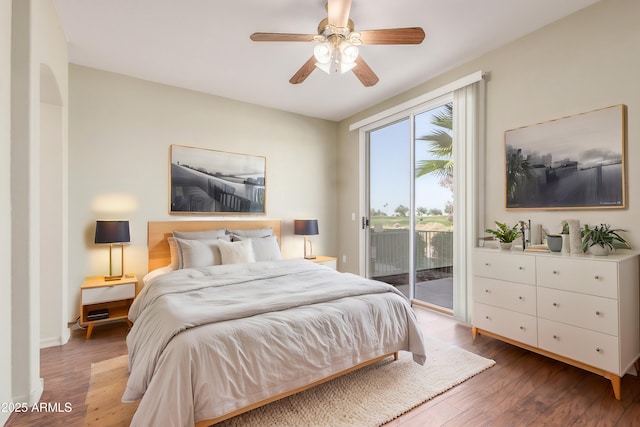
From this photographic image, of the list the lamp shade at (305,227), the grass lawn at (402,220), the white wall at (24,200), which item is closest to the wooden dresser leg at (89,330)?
the white wall at (24,200)

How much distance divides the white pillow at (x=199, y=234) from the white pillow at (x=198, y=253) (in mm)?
166

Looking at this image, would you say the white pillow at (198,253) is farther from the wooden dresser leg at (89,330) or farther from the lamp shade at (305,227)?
the lamp shade at (305,227)

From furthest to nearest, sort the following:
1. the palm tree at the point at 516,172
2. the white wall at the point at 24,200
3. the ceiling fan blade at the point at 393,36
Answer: the palm tree at the point at 516,172 → the ceiling fan blade at the point at 393,36 → the white wall at the point at 24,200

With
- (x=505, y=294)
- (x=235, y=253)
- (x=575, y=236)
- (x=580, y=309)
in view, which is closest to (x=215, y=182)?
(x=235, y=253)

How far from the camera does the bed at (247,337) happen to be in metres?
1.50

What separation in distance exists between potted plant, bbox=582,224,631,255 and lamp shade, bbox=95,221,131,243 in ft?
13.2

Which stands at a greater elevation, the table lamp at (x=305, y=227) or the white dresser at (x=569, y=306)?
the table lamp at (x=305, y=227)

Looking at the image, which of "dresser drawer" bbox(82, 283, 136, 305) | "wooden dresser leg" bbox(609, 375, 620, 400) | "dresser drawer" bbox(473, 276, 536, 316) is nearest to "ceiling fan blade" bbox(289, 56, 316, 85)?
"dresser drawer" bbox(473, 276, 536, 316)

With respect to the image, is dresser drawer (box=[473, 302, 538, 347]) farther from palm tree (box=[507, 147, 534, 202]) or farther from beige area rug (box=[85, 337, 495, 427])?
palm tree (box=[507, 147, 534, 202])

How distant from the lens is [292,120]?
4695 millimetres

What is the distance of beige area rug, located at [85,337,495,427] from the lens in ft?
5.77

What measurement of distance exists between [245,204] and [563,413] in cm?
369

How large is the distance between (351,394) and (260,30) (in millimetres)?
2941

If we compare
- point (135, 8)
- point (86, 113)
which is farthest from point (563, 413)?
point (86, 113)
